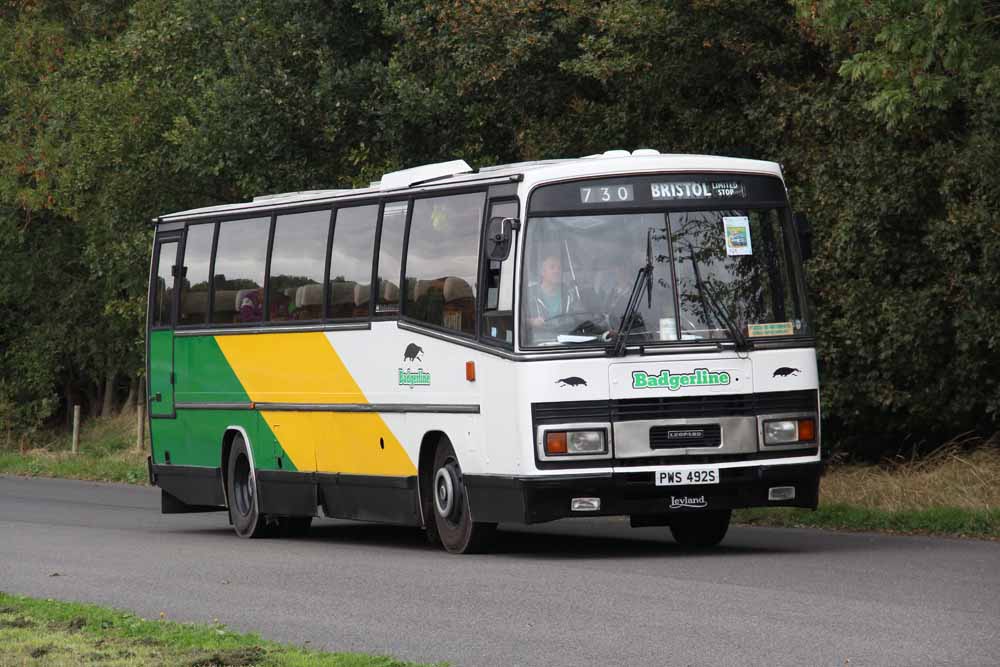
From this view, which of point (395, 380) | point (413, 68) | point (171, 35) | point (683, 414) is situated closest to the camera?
point (683, 414)

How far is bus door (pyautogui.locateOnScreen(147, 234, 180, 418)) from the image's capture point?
2145 cm

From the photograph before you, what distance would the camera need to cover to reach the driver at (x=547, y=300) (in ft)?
49.6

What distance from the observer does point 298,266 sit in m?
19.0

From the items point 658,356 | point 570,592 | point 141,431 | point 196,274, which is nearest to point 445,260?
point 658,356

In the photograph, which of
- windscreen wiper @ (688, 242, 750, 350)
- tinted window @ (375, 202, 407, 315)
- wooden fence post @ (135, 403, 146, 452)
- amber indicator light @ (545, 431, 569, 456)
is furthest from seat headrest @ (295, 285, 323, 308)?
wooden fence post @ (135, 403, 146, 452)

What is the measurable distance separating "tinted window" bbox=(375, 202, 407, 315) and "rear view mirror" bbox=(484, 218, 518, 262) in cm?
203

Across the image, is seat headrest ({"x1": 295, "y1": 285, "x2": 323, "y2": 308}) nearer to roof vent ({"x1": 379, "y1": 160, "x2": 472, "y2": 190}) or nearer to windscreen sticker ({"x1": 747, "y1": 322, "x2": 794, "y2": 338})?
roof vent ({"x1": 379, "y1": 160, "x2": 472, "y2": 190})

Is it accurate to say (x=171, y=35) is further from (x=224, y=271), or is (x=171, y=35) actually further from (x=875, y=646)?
(x=875, y=646)

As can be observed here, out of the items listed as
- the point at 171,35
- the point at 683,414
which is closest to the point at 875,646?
the point at 683,414

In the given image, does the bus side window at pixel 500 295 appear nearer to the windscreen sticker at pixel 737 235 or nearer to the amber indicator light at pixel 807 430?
the windscreen sticker at pixel 737 235

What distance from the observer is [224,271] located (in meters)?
20.4

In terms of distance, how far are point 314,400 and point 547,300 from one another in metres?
4.13

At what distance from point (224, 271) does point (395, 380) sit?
396 centimetres

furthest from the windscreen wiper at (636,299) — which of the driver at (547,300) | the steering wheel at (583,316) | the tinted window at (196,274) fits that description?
the tinted window at (196,274)
